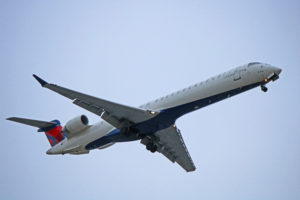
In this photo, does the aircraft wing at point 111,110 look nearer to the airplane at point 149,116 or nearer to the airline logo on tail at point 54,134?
the airplane at point 149,116

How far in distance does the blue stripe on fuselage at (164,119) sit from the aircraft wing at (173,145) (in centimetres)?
131

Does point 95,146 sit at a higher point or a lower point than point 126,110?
lower

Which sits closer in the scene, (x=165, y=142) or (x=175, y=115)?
(x=175, y=115)

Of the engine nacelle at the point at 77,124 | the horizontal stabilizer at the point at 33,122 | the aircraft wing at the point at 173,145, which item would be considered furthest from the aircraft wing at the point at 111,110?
the horizontal stabilizer at the point at 33,122

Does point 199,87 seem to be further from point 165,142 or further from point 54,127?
point 54,127

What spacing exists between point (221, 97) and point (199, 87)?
126 cm

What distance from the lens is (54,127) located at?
2741cm

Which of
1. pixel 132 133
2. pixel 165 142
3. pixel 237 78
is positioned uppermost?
pixel 237 78

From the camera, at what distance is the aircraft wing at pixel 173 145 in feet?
82.9

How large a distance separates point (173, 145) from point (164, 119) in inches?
165

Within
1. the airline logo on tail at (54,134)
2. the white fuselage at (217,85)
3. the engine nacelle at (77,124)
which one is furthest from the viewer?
the airline logo on tail at (54,134)

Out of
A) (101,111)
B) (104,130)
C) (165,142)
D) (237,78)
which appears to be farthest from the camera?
(165,142)

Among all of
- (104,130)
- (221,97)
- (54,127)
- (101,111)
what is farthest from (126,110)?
(54,127)

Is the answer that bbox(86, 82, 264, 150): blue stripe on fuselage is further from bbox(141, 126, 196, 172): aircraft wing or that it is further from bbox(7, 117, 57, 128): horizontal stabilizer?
bbox(7, 117, 57, 128): horizontal stabilizer
